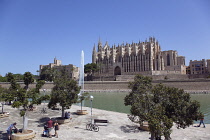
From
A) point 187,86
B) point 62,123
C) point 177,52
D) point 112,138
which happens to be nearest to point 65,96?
point 62,123

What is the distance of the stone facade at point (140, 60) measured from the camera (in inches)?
2477

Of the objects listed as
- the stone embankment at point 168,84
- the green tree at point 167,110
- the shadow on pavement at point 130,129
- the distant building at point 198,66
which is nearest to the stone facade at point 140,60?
the distant building at point 198,66

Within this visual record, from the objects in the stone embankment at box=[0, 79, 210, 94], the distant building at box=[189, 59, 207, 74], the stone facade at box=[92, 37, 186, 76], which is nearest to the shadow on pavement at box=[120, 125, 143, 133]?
the stone embankment at box=[0, 79, 210, 94]

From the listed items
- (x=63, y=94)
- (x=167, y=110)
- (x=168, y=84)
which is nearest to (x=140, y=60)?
(x=168, y=84)

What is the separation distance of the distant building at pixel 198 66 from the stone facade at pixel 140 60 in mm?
4492

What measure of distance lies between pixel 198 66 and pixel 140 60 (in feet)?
69.3

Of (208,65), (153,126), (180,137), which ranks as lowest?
(180,137)

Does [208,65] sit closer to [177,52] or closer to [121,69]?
[177,52]

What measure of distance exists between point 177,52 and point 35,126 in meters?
65.3

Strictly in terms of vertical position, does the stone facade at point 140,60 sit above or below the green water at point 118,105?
above

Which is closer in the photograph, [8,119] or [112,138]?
[112,138]

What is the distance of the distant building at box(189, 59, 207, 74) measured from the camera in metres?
65.4

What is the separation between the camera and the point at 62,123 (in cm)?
1190

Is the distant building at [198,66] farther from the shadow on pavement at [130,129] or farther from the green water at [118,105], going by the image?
the shadow on pavement at [130,129]
